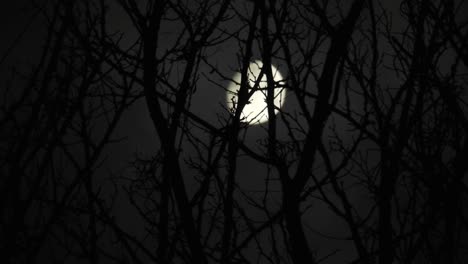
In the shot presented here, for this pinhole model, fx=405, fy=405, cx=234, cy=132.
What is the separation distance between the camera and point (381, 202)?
2.30 meters

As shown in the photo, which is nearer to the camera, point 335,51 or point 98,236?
point 335,51

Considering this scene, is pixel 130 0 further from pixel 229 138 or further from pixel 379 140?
pixel 379 140

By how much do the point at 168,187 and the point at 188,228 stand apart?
256 millimetres

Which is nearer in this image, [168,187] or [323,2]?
[168,187]

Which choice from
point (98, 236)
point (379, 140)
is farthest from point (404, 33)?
point (98, 236)

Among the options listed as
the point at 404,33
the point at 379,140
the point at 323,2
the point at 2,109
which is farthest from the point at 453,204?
the point at 2,109

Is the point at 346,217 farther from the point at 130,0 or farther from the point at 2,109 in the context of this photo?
the point at 2,109

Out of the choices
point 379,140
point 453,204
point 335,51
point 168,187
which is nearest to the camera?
point 335,51

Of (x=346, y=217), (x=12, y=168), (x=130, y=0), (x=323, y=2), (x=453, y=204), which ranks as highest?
(x=323, y=2)

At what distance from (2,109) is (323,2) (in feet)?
9.73

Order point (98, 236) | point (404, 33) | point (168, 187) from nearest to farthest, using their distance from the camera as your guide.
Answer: point (168, 187) < point (404, 33) < point (98, 236)

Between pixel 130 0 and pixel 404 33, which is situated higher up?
pixel 404 33

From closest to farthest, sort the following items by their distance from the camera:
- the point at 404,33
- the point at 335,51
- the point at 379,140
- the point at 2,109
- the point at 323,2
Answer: the point at 335,51, the point at 379,140, the point at 404,33, the point at 323,2, the point at 2,109

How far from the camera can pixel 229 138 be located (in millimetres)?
1931
